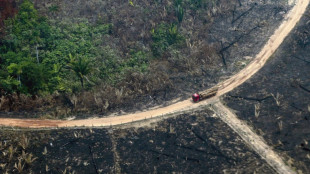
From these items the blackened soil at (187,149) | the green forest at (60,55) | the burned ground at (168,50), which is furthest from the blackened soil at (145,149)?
the green forest at (60,55)

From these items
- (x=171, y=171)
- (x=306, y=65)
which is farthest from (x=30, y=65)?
(x=306, y=65)

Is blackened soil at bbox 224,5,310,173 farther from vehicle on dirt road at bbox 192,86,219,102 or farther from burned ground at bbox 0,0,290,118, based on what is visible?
burned ground at bbox 0,0,290,118

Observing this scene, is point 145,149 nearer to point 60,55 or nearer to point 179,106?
point 179,106

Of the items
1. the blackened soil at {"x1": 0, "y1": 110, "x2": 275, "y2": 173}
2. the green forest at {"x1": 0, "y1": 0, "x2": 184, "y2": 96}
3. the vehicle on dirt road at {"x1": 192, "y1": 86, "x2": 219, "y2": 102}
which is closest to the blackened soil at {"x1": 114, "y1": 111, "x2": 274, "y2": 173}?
the blackened soil at {"x1": 0, "y1": 110, "x2": 275, "y2": 173}

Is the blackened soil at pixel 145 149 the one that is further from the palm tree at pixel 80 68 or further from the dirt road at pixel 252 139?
the palm tree at pixel 80 68

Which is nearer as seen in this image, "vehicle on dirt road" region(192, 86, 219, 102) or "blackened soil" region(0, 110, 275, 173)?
"blackened soil" region(0, 110, 275, 173)

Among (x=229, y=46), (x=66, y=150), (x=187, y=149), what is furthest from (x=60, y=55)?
(x=229, y=46)

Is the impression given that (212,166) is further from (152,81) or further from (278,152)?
(152,81)
